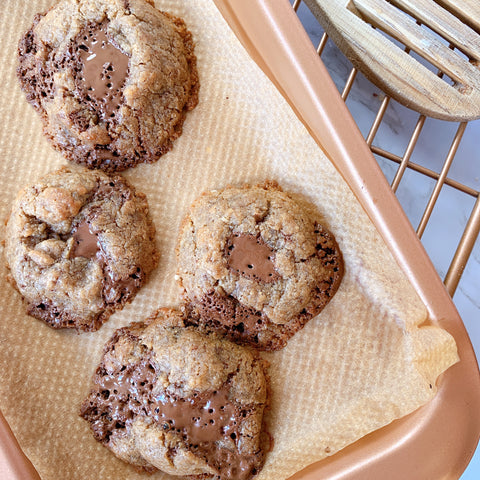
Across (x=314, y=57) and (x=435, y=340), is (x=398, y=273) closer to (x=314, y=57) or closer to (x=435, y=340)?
(x=435, y=340)

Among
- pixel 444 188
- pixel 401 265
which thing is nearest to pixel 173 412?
pixel 401 265

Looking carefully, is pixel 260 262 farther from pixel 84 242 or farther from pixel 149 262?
pixel 84 242

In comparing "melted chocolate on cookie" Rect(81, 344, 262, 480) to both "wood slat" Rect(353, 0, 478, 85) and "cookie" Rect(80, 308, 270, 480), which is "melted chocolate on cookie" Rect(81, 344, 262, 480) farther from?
"wood slat" Rect(353, 0, 478, 85)

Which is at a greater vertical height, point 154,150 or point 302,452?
point 154,150

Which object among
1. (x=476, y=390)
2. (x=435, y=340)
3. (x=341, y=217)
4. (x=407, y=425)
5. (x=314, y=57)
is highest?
(x=314, y=57)

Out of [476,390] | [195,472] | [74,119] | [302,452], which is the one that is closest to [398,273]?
[476,390]

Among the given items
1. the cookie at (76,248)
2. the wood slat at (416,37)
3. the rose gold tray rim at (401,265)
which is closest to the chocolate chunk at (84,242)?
the cookie at (76,248)

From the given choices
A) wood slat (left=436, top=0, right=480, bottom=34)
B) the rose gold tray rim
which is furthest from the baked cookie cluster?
wood slat (left=436, top=0, right=480, bottom=34)

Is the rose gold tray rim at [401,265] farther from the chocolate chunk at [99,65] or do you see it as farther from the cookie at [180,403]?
the chocolate chunk at [99,65]
